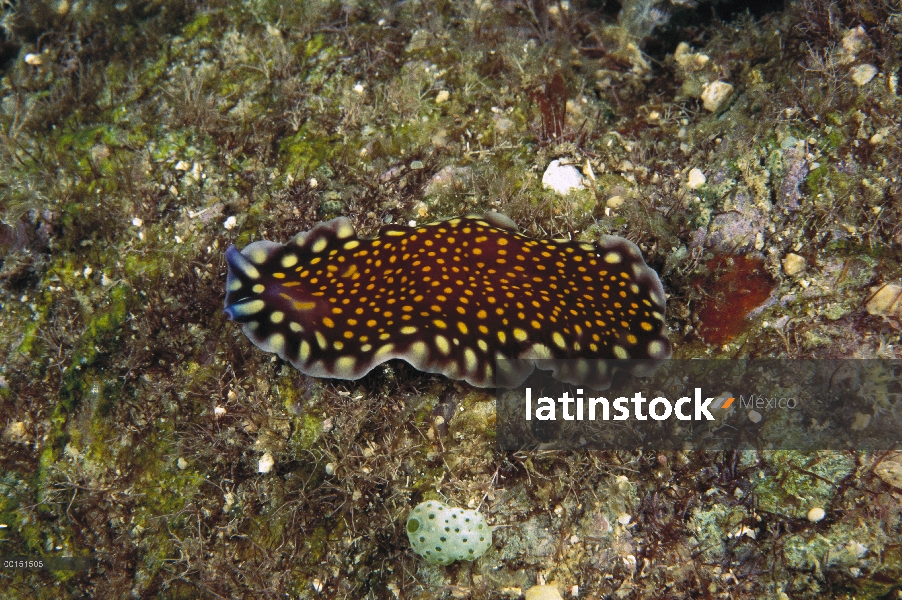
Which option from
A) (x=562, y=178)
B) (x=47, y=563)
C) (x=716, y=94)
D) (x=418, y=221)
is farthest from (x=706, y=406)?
(x=47, y=563)

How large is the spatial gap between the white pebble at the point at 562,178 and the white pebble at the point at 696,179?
0.81 m

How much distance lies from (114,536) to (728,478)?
400 cm

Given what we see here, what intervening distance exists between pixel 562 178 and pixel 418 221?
119 centimetres

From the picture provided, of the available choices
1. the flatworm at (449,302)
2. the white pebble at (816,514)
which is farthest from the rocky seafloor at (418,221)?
the flatworm at (449,302)

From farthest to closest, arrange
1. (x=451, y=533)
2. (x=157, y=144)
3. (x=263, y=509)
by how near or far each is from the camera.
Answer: (x=157, y=144) < (x=263, y=509) < (x=451, y=533)

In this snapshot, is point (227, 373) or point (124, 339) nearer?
point (227, 373)

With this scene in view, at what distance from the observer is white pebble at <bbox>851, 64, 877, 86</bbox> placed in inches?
139

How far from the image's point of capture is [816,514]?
2805 mm

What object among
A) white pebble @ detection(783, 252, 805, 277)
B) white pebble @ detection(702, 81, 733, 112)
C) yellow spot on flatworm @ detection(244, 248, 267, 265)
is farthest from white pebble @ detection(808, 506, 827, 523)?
yellow spot on flatworm @ detection(244, 248, 267, 265)

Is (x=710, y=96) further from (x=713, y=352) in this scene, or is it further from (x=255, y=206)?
(x=255, y=206)

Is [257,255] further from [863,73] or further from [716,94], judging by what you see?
[863,73]

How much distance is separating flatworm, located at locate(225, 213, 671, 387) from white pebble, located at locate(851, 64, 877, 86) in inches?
84.3

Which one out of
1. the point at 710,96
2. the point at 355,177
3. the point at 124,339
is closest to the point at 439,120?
the point at 355,177

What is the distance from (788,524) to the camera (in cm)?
283
